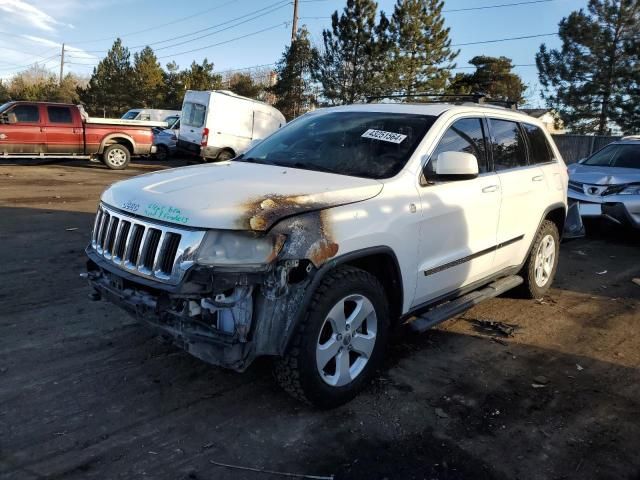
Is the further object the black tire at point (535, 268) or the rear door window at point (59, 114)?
the rear door window at point (59, 114)

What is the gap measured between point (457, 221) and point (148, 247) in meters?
2.18

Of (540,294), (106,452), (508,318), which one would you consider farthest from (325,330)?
(540,294)

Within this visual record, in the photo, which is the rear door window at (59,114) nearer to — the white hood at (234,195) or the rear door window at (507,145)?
the white hood at (234,195)

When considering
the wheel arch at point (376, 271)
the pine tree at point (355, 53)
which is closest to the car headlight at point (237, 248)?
the wheel arch at point (376, 271)

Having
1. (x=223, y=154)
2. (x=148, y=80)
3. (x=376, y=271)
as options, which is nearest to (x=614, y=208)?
(x=376, y=271)

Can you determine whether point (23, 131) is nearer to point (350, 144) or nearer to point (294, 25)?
point (350, 144)

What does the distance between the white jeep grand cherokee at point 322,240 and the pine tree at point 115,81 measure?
44251 millimetres

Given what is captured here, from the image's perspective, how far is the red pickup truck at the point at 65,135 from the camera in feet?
50.4

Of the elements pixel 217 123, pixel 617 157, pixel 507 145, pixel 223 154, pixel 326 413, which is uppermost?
pixel 217 123

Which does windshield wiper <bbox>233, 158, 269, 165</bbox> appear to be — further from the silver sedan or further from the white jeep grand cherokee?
the silver sedan

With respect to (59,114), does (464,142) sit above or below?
below

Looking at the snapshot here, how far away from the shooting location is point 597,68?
24.7 m

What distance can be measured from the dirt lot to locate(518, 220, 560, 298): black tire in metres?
0.31

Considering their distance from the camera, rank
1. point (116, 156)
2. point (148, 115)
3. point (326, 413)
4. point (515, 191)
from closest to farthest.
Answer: point (326, 413), point (515, 191), point (116, 156), point (148, 115)
